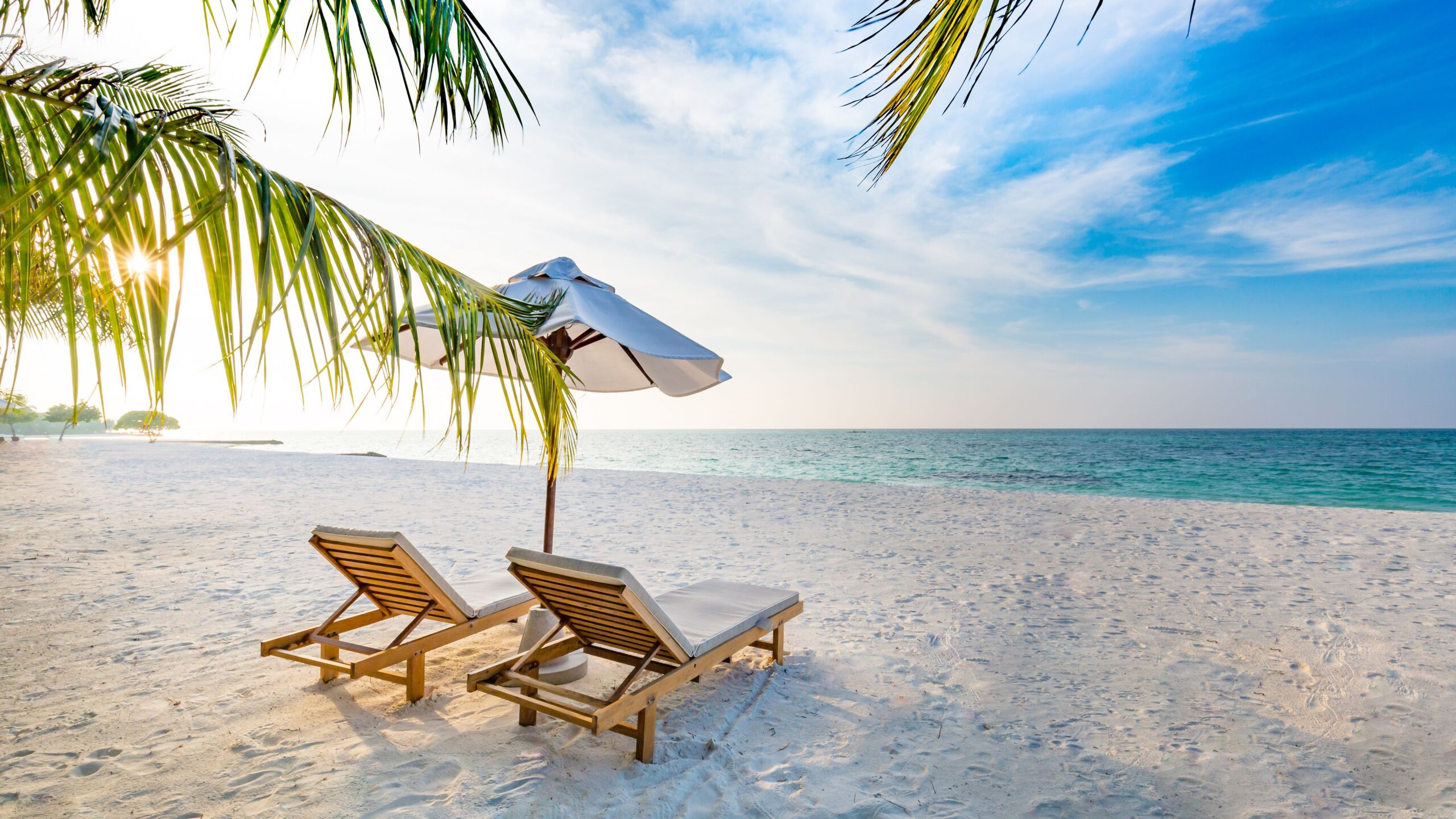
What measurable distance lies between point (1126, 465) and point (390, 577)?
3117 centimetres

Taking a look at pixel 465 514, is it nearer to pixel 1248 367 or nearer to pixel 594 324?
pixel 594 324

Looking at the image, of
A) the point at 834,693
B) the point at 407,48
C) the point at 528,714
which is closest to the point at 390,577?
the point at 528,714

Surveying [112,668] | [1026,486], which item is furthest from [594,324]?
[1026,486]

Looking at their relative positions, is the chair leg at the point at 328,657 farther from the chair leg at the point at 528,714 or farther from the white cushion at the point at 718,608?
the white cushion at the point at 718,608

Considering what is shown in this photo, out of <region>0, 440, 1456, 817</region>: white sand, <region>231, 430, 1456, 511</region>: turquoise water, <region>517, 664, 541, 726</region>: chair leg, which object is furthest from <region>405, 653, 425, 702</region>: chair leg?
<region>231, 430, 1456, 511</region>: turquoise water

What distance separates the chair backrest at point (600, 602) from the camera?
2.37m

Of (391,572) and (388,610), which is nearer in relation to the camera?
(391,572)

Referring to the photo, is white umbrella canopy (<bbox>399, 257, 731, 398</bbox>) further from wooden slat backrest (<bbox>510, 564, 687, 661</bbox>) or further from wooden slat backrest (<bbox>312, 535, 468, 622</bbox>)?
wooden slat backrest (<bbox>312, 535, 468, 622</bbox>)

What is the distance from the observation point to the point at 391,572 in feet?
9.54

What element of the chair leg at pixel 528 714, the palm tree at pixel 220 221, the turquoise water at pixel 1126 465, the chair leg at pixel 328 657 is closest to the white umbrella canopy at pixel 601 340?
the palm tree at pixel 220 221

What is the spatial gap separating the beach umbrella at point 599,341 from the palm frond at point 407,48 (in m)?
0.68

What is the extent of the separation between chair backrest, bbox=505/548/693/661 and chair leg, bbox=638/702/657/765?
25 cm

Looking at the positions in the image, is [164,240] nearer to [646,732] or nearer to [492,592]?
[646,732]

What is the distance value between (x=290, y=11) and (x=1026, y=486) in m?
20.1
